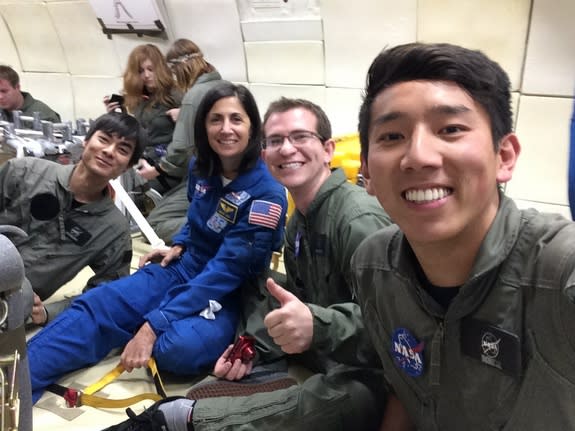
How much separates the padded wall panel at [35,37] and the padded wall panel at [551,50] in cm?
512

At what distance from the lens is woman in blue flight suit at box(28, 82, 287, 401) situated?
205cm

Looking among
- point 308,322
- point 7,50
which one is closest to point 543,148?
point 308,322

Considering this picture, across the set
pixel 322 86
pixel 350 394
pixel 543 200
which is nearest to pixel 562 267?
pixel 350 394

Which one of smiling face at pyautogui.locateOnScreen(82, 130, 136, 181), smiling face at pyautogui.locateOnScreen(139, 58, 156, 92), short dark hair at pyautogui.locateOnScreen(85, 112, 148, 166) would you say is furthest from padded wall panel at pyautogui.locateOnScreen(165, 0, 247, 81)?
smiling face at pyautogui.locateOnScreen(82, 130, 136, 181)

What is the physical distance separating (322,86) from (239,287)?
224 centimetres

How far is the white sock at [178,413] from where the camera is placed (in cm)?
154

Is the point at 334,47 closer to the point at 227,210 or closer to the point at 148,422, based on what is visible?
the point at 227,210

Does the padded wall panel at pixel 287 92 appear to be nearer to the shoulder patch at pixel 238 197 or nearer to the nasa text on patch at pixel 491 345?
the shoulder patch at pixel 238 197

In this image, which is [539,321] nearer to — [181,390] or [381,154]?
[381,154]

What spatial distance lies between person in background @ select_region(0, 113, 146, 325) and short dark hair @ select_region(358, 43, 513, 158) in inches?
69.1

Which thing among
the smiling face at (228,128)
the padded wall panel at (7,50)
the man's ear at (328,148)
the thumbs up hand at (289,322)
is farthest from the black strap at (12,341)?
the padded wall panel at (7,50)

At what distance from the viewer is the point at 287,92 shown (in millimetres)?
4258

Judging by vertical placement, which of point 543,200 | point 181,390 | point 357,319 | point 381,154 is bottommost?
point 181,390

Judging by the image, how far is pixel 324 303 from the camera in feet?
6.19
